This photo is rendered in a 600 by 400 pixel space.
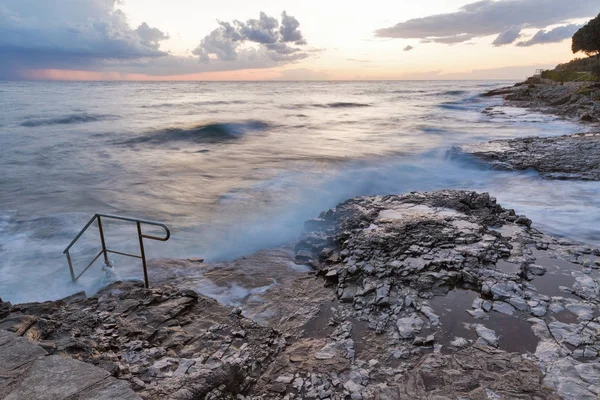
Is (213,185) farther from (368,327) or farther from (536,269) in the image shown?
(536,269)

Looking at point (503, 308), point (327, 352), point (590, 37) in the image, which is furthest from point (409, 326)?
point (590, 37)

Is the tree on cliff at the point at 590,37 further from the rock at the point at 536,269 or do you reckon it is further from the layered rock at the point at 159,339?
the layered rock at the point at 159,339

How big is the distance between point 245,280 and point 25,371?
3.51 m

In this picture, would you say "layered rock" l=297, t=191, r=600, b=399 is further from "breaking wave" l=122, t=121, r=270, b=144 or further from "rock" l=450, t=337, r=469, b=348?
"breaking wave" l=122, t=121, r=270, b=144

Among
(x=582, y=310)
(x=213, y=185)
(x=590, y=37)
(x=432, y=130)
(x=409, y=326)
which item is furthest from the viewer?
(x=590, y=37)

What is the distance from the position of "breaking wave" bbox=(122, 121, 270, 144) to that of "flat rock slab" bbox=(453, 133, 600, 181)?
1585 centimetres

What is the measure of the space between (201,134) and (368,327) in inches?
919

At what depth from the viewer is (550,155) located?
12547 mm

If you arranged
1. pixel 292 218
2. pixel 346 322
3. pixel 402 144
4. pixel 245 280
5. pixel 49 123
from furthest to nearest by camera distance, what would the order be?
pixel 49 123, pixel 402 144, pixel 292 218, pixel 245 280, pixel 346 322

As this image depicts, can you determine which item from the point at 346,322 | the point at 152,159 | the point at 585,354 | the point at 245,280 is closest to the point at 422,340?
A: the point at 346,322

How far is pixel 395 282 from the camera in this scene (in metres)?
4.98

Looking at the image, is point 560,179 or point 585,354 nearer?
point 585,354

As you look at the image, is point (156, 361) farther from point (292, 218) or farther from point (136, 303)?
point (292, 218)

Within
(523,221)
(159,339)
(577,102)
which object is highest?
(577,102)
